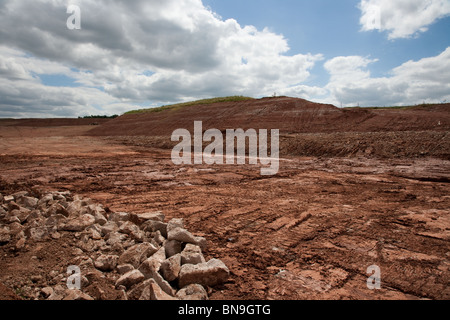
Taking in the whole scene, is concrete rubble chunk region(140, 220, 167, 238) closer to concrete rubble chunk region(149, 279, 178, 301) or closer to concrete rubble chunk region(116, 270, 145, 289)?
concrete rubble chunk region(116, 270, 145, 289)

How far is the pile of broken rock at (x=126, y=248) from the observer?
279cm

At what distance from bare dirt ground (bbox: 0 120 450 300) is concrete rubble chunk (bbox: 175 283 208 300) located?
0.21m

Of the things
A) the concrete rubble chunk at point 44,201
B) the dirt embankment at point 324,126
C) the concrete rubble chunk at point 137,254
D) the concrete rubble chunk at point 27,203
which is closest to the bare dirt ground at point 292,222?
the concrete rubble chunk at point 137,254

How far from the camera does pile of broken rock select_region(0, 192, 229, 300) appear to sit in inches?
110

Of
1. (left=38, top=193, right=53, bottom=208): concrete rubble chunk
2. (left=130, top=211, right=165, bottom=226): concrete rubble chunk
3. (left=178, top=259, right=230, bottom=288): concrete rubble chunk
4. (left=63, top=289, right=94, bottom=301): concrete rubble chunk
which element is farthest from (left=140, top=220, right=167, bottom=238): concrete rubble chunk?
(left=38, top=193, right=53, bottom=208): concrete rubble chunk

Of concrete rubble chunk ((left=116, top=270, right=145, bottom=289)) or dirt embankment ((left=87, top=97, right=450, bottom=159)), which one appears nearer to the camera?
concrete rubble chunk ((left=116, top=270, right=145, bottom=289))

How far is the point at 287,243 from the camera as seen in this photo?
4.15m

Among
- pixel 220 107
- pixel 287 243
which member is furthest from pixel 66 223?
pixel 220 107

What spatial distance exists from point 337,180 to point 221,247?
657cm

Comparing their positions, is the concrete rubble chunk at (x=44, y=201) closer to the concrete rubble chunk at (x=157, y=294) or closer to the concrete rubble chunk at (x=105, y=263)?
the concrete rubble chunk at (x=105, y=263)

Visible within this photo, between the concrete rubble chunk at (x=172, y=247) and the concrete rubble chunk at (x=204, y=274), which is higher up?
the concrete rubble chunk at (x=172, y=247)

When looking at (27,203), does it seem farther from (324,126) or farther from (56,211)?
(324,126)

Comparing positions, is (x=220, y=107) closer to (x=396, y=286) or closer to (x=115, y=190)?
(x=115, y=190)

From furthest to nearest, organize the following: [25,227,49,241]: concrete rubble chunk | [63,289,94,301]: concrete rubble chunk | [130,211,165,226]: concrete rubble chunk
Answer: [130,211,165,226]: concrete rubble chunk
[25,227,49,241]: concrete rubble chunk
[63,289,94,301]: concrete rubble chunk
